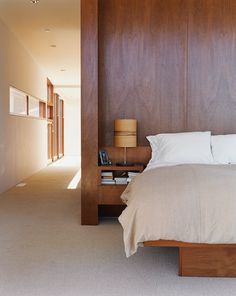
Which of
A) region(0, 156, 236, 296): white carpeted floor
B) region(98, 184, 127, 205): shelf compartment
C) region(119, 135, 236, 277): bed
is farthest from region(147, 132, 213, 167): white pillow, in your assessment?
region(119, 135, 236, 277): bed

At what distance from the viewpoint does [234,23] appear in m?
4.59

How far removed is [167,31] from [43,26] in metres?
2.51

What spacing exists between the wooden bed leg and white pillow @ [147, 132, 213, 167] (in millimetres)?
1488

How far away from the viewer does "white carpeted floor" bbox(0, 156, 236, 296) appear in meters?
2.47

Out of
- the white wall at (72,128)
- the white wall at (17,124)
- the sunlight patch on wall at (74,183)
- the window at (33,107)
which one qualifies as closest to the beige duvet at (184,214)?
the white wall at (17,124)

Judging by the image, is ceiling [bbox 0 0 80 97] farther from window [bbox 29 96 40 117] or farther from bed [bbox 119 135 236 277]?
bed [bbox 119 135 236 277]

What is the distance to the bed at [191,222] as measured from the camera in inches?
98.1

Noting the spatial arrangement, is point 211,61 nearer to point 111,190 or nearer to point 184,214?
point 111,190

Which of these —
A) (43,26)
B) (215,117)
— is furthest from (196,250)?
(43,26)

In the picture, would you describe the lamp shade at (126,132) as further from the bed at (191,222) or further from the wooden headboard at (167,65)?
the bed at (191,222)

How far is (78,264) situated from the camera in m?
2.93

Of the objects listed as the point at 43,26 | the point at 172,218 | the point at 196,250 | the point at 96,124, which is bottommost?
the point at 196,250

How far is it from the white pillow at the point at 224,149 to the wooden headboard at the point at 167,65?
0.43 meters

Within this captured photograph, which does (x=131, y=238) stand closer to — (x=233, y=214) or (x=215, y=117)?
(x=233, y=214)
